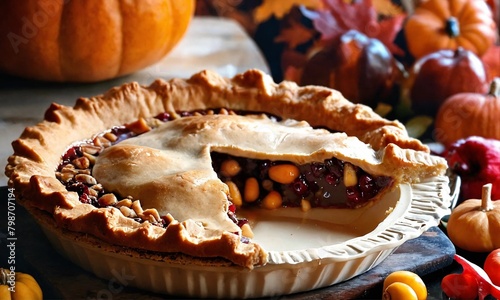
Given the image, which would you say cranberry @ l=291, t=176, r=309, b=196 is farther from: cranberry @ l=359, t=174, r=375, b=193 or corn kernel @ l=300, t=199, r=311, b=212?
cranberry @ l=359, t=174, r=375, b=193

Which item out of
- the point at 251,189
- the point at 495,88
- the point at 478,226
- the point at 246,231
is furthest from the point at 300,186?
the point at 495,88

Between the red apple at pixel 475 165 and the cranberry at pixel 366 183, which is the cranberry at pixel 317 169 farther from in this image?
the red apple at pixel 475 165

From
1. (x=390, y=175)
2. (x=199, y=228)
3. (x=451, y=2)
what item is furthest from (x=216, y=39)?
(x=199, y=228)

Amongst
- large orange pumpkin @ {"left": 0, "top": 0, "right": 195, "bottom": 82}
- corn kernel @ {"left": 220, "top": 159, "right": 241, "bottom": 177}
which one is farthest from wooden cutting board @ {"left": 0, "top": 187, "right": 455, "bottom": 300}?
large orange pumpkin @ {"left": 0, "top": 0, "right": 195, "bottom": 82}

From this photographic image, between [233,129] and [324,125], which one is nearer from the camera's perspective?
[233,129]

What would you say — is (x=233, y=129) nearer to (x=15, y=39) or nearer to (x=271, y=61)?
(x=15, y=39)

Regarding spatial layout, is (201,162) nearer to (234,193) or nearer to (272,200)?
(234,193)

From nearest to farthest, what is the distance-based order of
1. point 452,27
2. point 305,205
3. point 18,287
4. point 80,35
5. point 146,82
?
point 18,287
point 305,205
point 80,35
point 146,82
point 452,27
